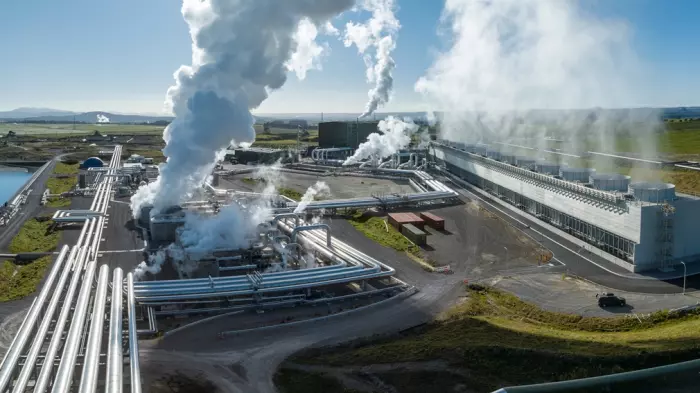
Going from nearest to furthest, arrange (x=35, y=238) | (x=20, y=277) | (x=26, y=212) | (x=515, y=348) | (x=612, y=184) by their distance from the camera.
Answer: (x=515, y=348) → (x=20, y=277) → (x=612, y=184) → (x=35, y=238) → (x=26, y=212)

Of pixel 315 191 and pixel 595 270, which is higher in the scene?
pixel 315 191

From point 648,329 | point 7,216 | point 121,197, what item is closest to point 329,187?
point 121,197

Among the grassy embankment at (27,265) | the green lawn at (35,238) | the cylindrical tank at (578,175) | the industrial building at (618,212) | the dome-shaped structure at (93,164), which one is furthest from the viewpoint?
the dome-shaped structure at (93,164)

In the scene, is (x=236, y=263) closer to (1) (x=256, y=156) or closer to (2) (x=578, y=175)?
(2) (x=578, y=175)

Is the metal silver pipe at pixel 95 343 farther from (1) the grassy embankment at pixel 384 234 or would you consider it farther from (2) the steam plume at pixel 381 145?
(2) the steam plume at pixel 381 145

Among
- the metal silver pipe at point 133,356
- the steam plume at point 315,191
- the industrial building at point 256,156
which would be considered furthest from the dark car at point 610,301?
the industrial building at point 256,156

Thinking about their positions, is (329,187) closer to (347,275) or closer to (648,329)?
(347,275)

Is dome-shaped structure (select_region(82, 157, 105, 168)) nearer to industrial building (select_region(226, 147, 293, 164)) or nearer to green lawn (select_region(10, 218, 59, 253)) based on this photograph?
industrial building (select_region(226, 147, 293, 164))

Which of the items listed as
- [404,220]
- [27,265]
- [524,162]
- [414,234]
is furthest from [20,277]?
[524,162]

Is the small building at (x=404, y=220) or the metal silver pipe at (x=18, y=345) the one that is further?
the small building at (x=404, y=220)
